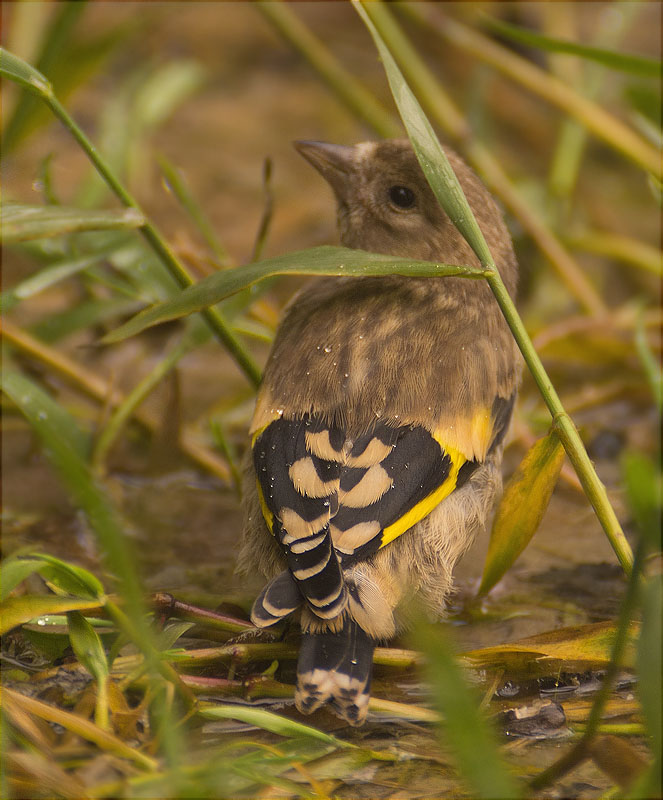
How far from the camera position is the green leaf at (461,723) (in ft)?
4.59

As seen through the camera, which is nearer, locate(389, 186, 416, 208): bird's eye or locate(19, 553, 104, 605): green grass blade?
locate(19, 553, 104, 605): green grass blade

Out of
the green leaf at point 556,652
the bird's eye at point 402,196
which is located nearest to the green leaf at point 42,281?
the bird's eye at point 402,196

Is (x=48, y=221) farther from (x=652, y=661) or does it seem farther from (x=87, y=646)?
(x=652, y=661)

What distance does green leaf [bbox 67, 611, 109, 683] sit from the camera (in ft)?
6.57

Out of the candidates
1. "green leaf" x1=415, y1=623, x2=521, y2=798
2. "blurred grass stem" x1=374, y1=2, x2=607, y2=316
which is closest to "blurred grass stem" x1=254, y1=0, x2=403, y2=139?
"blurred grass stem" x1=374, y1=2, x2=607, y2=316

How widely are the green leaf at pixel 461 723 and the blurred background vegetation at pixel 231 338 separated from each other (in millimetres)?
27

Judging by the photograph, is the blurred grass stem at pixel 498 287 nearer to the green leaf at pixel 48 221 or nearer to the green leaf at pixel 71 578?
the green leaf at pixel 48 221

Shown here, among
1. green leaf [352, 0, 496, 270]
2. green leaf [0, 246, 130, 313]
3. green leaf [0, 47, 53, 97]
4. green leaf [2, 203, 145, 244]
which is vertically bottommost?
green leaf [0, 246, 130, 313]

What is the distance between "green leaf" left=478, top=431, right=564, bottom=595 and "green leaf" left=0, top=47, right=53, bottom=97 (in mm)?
1324

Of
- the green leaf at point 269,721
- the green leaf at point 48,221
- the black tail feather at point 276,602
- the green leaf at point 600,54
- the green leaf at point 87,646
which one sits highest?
the green leaf at point 600,54

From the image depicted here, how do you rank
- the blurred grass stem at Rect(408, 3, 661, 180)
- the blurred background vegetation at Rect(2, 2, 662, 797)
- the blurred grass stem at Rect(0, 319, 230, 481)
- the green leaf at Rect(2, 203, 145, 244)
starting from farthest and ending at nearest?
the blurred grass stem at Rect(408, 3, 661, 180)
the blurred grass stem at Rect(0, 319, 230, 481)
the blurred background vegetation at Rect(2, 2, 662, 797)
the green leaf at Rect(2, 203, 145, 244)

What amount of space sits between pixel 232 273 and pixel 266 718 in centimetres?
94

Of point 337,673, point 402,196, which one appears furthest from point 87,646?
point 402,196

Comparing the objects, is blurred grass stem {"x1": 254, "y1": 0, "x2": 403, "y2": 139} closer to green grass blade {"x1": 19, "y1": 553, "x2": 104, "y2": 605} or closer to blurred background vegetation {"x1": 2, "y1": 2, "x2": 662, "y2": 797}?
blurred background vegetation {"x1": 2, "y1": 2, "x2": 662, "y2": 797}
